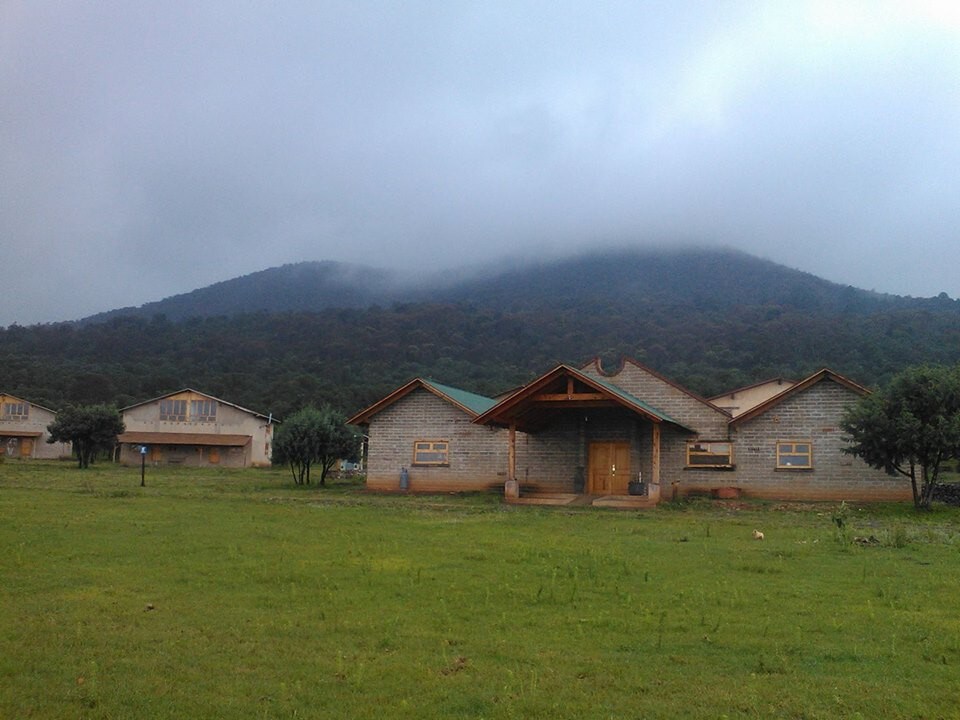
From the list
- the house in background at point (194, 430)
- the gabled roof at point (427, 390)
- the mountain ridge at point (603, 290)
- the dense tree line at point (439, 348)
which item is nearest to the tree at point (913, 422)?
the gabled roof at point (427, 390)

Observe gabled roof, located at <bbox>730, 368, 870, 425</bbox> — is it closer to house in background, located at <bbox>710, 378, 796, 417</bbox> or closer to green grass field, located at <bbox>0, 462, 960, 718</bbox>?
green grass field, located at <bbox>0, 462, 960, 718</bbox>

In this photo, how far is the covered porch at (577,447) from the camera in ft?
92.1

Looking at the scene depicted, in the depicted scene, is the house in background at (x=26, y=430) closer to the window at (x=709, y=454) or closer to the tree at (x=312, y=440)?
the tree at (x=312, y=440)

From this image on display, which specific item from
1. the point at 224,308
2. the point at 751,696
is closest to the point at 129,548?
the point at 751,696

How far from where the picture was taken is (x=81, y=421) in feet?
172

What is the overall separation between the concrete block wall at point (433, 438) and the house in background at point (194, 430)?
30.8 meters

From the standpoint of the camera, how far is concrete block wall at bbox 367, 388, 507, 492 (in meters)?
32.5

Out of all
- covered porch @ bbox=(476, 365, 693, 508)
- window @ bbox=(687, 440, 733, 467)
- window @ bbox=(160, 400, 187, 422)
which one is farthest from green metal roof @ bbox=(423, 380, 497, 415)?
window @ bbox=(160, 400, 187, 422)

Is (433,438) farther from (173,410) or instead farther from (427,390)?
(173,410)

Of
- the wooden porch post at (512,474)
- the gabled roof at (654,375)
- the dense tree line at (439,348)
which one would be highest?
the dense tree line at (439,348)

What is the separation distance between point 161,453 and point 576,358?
52.8 metres

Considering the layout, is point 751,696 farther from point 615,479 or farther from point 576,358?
point 576,358

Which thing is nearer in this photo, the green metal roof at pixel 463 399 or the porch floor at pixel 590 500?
the porch floor at pixel 590 500

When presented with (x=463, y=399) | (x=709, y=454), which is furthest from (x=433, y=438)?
(x=709, y=454)
